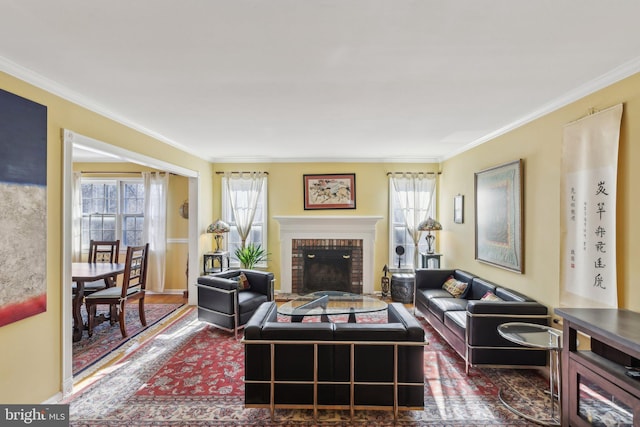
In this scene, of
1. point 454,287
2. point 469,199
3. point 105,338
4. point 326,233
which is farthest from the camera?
point 326,233

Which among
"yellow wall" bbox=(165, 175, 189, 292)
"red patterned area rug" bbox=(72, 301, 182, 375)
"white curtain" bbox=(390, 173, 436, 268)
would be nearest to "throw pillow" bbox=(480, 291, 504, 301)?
"white curtain" bbox=(390, 173, 436, 268)

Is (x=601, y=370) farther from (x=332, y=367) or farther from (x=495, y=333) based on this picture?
(x=332, y=367)

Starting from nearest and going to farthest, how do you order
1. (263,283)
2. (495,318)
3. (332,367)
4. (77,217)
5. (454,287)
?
1. (332,367)
2. (495,318)
3. (454,287)
4. (263,283)
5. (77,217)

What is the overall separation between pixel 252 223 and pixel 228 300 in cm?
230

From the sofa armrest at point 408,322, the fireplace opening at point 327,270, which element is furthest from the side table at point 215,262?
the sofa armrest at point 408,322

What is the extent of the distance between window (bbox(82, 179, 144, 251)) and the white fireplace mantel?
2783mm

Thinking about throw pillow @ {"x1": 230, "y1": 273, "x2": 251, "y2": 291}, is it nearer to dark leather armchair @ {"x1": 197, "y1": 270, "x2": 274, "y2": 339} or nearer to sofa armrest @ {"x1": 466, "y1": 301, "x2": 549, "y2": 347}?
dark leather armchair @ {"x1": 197, "y1": 270, "x2": 274, "y2": 339}

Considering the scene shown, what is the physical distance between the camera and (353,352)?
244cm

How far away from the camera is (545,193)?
325 cm

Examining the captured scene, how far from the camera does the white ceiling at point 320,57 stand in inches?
65.6

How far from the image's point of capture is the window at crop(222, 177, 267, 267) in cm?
616

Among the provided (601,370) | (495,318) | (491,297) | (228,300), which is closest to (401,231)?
(491,297)

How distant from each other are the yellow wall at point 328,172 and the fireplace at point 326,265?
1.20 feet

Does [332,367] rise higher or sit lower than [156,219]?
lower
